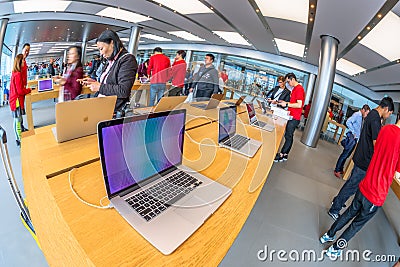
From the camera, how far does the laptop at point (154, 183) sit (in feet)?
2.18

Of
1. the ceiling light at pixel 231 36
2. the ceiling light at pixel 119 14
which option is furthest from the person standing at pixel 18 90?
the ceiling light at pixel 231 36

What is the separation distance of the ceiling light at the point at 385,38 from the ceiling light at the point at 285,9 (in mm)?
1264

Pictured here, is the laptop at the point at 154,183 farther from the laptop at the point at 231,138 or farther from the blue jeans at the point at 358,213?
the blue jeans at the point at 358,213

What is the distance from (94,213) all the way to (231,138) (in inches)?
45.2

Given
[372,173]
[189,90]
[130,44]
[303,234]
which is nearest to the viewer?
[372,173]

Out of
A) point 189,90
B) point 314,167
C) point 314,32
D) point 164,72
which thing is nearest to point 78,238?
point 189,90

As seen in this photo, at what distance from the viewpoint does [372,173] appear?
156 centimetres

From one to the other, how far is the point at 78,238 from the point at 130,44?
1076 cm

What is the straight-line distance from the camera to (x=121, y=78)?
1650mm

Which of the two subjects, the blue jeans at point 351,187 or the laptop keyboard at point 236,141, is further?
the blue jeans at point 351,187

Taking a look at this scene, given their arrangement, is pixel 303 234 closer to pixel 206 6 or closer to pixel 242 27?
pixel 206 6

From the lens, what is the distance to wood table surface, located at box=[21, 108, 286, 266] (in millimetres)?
572

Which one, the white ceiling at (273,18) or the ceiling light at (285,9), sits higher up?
the ceiling light at (285,9)

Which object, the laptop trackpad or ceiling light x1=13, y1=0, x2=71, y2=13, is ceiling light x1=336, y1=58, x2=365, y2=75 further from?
ceiling light x1=13, y1=0, x2=71, y2=13
